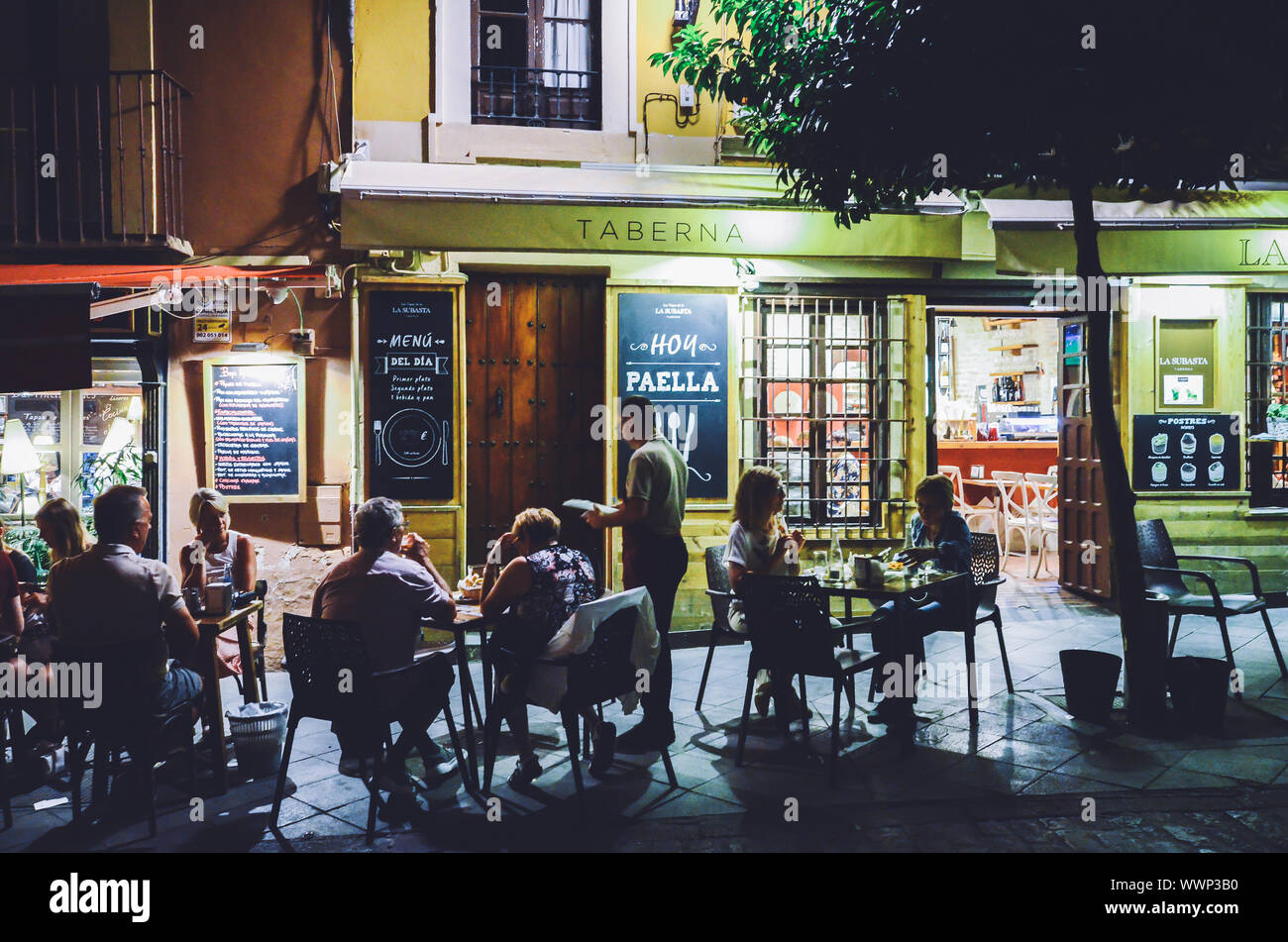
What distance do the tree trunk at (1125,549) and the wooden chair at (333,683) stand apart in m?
4.01

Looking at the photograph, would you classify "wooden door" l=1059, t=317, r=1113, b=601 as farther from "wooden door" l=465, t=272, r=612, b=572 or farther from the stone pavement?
"wooden door" l=465, t=272, r=612, b=572

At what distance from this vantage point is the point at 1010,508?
38.7 feet

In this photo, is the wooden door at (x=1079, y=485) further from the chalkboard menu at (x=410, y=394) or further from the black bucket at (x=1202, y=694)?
the chalkboard menu at (x=410, y=394)

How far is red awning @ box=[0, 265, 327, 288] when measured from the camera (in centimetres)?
657

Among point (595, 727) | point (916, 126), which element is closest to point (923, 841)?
point (595, 727)

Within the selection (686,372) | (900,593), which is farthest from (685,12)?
(900,593)

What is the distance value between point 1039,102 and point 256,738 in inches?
205

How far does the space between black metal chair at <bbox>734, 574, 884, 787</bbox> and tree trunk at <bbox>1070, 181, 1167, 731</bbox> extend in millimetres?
1559

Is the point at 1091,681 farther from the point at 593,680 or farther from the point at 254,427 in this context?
the point at 254,427

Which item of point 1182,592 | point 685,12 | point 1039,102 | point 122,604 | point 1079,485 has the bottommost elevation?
point 1182,592

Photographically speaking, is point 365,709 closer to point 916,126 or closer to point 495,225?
point 495,225

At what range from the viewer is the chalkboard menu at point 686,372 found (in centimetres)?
828
